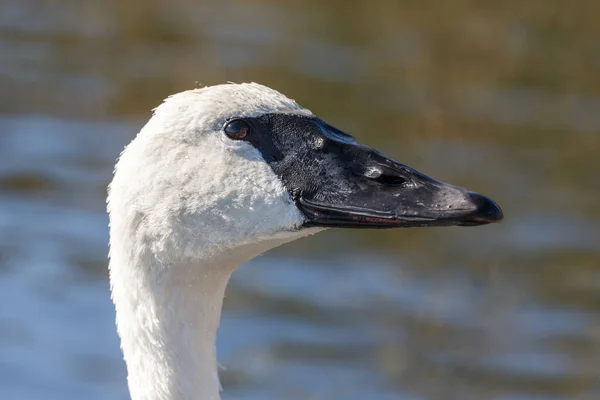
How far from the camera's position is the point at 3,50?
15.5 meters

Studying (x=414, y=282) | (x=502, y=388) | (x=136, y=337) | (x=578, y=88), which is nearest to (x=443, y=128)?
(x=578, y=88)

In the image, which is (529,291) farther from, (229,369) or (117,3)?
(117,3)

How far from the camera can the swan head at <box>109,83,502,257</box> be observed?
4.55 meters

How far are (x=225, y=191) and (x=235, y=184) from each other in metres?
0.04

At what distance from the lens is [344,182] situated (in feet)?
15.1

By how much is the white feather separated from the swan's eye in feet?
0.08

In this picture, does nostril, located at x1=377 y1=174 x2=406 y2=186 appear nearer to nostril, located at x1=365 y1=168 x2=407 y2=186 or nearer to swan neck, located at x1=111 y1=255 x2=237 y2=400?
nostril, located at x1=365 y1=168 x2=407 y2=186

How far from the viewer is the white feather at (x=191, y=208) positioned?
4.57 m

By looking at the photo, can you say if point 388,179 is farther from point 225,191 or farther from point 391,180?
point 225,191

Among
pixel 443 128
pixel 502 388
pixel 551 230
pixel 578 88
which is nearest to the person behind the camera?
pixel 502 388

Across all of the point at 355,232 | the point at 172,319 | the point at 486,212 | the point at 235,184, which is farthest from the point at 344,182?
the point at 355,232

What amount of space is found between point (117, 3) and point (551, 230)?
7935mm

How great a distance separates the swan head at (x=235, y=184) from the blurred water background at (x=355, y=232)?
435 cm

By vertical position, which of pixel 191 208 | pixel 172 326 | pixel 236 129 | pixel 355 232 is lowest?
pixel 172 326
